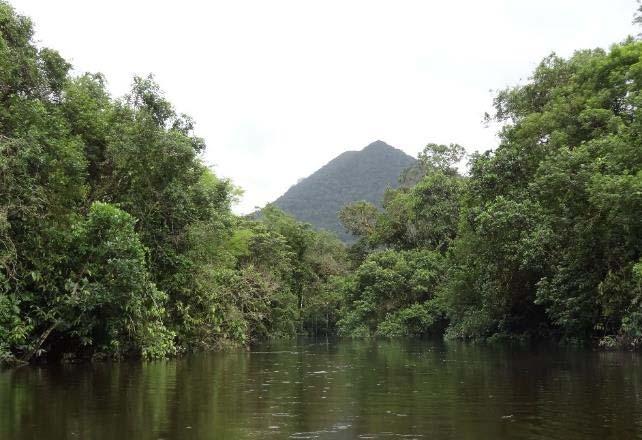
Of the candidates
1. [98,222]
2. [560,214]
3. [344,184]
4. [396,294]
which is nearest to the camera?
[98,222]

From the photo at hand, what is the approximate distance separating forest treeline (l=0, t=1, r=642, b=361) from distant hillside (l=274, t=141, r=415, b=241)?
91740 mm

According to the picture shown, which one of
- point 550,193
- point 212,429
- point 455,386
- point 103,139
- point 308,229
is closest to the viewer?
point 212,429

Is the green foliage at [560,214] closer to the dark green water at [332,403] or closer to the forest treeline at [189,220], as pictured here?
the forest treeline at [189,220]

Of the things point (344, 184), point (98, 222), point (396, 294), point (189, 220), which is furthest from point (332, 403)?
point (344, 184)

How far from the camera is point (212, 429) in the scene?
8164 mm

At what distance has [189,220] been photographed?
26469 millimetres

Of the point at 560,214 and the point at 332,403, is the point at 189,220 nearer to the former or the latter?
the point at 560,214

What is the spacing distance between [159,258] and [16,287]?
23.6 ft

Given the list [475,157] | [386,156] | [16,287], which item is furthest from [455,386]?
[386,156]

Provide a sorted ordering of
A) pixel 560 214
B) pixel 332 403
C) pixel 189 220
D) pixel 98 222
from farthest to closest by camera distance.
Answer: pixel 560 214 → pixel 189 220 → pixel 98 222 → pixel 332 403

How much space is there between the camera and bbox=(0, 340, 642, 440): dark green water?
792cm

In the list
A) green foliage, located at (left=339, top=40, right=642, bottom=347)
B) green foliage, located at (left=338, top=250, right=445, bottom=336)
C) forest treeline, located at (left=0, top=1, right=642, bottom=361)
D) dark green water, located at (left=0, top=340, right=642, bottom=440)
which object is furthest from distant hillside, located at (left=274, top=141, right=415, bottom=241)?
dark green water, located at (left=0, top=340, right=642, bottom=440)

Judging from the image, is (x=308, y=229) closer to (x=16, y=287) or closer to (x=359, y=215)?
(x=359, y=215)

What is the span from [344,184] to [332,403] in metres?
139
